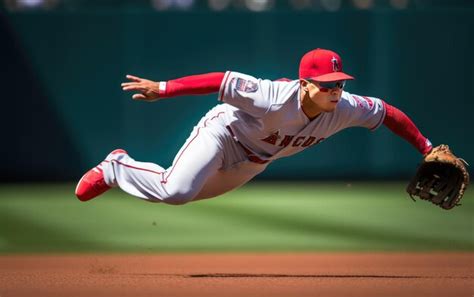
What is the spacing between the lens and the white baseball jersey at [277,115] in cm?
489

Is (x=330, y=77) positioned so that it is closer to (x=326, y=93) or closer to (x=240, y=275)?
(x=326, y=93)

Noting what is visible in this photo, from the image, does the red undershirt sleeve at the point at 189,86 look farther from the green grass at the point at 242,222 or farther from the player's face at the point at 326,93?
the green grass at the point at 242,222

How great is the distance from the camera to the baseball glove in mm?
5297

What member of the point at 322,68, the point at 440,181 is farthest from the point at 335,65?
the point at 440,181

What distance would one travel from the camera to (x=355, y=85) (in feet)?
29.8

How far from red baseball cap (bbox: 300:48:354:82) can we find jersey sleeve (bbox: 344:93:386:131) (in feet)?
0.87

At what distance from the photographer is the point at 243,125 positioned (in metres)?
5.23

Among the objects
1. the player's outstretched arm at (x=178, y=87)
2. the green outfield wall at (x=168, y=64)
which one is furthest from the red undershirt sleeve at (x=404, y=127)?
the green outfield wall at (x=168, y=64)

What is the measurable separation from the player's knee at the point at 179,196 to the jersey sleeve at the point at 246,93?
1.87 ft

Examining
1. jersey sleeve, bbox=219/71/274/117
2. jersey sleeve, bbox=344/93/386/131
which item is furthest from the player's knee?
jersey sleeve, bbox=344/93/386/131

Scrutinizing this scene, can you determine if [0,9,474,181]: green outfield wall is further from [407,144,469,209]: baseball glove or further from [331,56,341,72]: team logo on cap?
[331,56,341,72]: team logo on cap

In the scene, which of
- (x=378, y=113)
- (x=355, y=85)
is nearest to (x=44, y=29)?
(x=355, y=85)

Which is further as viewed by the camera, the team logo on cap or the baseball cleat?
the baseball cleat

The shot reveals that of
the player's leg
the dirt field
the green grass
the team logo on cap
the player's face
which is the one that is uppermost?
the team logo on cap
